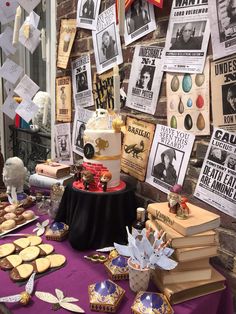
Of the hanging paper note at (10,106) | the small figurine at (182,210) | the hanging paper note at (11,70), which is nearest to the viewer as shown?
the small figurine at (182,210)

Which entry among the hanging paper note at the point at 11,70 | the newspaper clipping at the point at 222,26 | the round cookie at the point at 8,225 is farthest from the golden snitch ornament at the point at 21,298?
the hanging paper note at the point at 11,70

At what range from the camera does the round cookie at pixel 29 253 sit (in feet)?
3.29

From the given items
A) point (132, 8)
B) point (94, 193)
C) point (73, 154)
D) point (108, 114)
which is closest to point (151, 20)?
point (132, 8)

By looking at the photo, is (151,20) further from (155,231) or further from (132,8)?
(155,231)

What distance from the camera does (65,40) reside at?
5.45 feet

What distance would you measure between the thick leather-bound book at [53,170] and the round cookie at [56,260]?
1.65 feet

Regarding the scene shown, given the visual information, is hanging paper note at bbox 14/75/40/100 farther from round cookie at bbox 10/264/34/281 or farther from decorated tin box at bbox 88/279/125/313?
decorated tin box at bbox 88/279/125/313

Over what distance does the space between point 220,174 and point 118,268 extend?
1.40ft

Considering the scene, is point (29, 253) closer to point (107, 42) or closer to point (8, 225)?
point (8, 225)

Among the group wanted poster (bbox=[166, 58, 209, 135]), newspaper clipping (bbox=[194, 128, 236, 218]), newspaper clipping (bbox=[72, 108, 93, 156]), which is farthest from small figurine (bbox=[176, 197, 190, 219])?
newspaper clipping (bbox=[72, 108, 93, 156])

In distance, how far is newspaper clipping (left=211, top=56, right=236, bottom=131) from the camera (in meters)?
0.92

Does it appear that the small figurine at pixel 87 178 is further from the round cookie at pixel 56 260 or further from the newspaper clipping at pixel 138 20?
the newspaper clipping at pixel 138 20

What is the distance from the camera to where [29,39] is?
180 cm

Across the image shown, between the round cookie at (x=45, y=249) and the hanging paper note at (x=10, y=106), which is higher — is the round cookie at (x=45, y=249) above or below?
below
